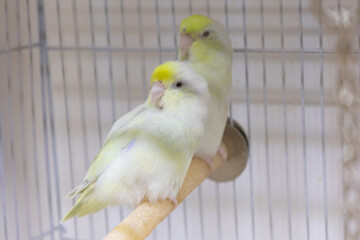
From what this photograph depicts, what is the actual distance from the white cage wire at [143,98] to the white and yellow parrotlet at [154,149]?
1.31 feet

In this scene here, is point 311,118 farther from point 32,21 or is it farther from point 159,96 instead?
point 32,21

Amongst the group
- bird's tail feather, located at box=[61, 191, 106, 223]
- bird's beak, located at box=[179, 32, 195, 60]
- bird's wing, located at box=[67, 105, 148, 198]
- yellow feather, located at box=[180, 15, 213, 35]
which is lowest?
bird's tail feather, located at box=[61, 191, 106, 223]

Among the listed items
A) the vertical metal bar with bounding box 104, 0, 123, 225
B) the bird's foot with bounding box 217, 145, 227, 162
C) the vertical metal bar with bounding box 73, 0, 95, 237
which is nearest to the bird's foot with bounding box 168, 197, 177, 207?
the bird's foot with bounding box 217, 145, 227, 162

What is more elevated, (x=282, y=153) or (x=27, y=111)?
(x=27, y=111)

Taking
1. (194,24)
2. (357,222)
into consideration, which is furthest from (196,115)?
(357,222)

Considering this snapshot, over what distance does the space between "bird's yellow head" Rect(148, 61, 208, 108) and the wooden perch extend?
0.21 meters

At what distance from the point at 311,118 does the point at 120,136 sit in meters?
0.62

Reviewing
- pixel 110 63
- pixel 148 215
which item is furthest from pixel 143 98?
pixel 148 215

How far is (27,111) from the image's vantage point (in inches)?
70.2

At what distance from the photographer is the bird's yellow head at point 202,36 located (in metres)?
1.29

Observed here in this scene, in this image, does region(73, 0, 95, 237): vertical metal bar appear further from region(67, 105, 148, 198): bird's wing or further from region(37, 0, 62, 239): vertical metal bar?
region(67, 105, 148, 198): bird's wing

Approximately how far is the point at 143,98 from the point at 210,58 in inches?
16.4

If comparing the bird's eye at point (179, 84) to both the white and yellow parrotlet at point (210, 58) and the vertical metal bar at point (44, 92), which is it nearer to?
the white and yellow parrotlet at point (210, 58)

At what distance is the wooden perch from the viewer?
35.6 inches
